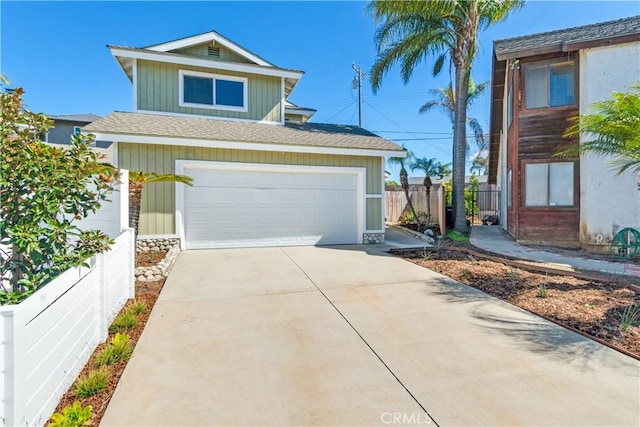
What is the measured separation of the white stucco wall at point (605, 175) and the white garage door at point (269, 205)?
6.32 metres

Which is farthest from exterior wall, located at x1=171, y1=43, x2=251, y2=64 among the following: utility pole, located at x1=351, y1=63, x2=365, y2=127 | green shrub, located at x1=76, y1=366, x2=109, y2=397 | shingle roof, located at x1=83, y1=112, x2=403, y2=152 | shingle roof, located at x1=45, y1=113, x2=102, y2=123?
shingle roof, located at x1=45, y1=113, x2=102, y2=123

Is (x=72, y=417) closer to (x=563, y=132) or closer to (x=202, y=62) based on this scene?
(x=202, y=62)

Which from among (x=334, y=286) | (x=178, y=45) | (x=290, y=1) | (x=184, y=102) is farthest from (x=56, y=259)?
(x=290, y=1)

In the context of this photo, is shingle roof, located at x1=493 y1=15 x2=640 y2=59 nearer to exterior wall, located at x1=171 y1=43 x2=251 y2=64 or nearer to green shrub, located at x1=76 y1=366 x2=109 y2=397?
exterior wall, located at x1=171 y1=43 x2=251 y2=64

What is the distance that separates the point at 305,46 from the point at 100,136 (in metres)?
10.9

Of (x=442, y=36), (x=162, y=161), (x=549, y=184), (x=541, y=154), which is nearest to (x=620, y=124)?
(x=541, y=154)

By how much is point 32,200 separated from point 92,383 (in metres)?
1.79

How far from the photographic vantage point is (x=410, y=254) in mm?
8203

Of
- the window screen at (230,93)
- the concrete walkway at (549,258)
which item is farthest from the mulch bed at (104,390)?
the window screen at (230,93)

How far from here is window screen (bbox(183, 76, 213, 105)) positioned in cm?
1028

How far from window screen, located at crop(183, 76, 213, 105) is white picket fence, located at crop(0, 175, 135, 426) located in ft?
25.1

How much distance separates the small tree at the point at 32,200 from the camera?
2848 mm

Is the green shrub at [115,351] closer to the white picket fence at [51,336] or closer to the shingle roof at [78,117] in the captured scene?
the white picket fence at [51,336]

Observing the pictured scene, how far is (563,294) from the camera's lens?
4941 mm
